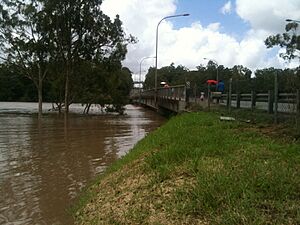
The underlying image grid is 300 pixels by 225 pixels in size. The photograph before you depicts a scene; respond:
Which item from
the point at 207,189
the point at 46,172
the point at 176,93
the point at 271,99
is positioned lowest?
the point at 46,172

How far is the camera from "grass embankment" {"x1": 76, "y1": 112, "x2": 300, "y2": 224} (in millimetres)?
5512

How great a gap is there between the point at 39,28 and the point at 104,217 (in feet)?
131

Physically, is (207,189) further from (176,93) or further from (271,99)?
(176,93)

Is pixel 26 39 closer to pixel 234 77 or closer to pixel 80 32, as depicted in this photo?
pixel 80 32

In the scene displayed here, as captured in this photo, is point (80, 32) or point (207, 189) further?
point (80, 32)

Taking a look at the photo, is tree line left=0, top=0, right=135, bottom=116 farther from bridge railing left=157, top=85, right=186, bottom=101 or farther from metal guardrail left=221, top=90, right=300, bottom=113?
metal guardrail left=221, top=90, right=300, bottom=113

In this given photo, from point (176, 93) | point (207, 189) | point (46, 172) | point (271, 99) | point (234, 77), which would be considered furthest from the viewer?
point (234, 77)

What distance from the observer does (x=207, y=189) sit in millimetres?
6109

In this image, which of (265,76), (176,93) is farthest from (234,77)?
(265,76)

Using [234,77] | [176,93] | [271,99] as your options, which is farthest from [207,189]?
[234,77]

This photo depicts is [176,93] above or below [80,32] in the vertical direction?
below

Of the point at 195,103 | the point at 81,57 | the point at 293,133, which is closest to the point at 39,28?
the point at 81,57

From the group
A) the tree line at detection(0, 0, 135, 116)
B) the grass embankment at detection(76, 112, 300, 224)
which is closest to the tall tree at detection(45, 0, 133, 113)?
the tree line at detection(0, 0, 135, 116)

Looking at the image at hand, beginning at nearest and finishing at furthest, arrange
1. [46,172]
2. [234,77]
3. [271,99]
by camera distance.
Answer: [46,172] → [271,99] → [234,77]
